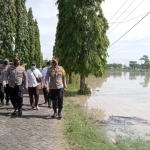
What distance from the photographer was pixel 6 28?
89.3ft

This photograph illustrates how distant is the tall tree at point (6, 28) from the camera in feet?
88.3

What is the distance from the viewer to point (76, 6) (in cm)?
1609

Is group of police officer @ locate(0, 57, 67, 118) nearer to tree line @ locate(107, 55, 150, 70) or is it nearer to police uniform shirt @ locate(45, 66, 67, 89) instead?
police uniform shirt @ locate(45, 66, 67, 89)

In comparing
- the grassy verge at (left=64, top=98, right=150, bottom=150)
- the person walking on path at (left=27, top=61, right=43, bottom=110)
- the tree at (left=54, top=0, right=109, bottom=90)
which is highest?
the tree at (left=54, top=0, right=109, bottom=90)

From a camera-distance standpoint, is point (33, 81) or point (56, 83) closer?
point (56, 83)

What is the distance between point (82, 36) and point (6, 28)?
46.2ft

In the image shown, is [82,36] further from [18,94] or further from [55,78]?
[18,94]

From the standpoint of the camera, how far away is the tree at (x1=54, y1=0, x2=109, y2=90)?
16.0 metres

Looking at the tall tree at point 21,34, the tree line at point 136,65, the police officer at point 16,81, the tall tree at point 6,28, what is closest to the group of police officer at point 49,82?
the police officer at point 16,81

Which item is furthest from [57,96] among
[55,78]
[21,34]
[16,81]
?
[21,34]

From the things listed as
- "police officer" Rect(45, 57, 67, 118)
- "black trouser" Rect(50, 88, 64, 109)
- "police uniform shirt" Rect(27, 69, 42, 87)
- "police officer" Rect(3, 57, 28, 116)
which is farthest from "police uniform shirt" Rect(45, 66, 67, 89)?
"police uniform shirt" Rect(27, 69, 42, 87)

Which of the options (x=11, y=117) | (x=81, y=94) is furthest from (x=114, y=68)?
(x=11, y=117)

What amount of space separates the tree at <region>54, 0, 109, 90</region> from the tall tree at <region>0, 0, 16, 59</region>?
1219 cm

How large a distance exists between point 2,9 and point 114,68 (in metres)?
108
